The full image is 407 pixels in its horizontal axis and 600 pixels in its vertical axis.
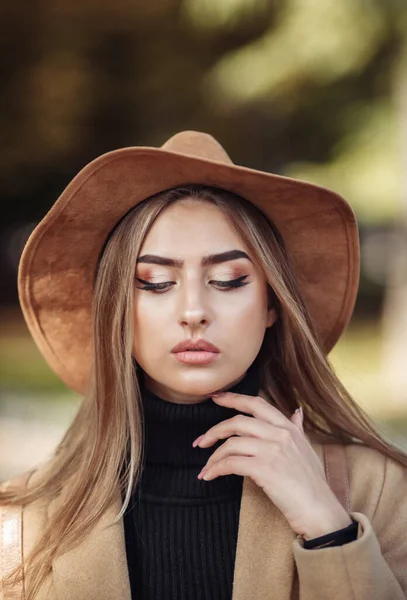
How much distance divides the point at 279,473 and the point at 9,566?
800mm

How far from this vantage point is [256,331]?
2186 mm

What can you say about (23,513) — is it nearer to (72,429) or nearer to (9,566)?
(9,566)

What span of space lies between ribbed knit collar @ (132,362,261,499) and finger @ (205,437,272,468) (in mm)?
127

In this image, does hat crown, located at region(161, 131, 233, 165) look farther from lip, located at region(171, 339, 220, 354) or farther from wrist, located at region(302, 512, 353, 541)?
wrist, located at region(302, 512, 353, 541)

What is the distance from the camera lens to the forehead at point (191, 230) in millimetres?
2129

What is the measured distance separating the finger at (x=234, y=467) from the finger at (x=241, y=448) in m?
0.01

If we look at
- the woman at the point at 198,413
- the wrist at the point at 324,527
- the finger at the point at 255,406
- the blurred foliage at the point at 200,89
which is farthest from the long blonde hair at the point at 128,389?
the blurred foliage at the point at 200,89

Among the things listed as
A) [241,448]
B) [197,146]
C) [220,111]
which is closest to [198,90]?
[220,111]

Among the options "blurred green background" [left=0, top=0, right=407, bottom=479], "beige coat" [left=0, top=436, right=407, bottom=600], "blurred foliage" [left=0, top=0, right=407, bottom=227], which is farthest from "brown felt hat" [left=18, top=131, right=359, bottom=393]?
"blurred foliage" [left=0, top=0, right=407, bottom=227]

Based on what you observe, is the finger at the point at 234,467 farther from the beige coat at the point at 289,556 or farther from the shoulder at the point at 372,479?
the shoulder at the point at 372,479

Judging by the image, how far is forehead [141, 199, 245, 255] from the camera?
2129 millimetres

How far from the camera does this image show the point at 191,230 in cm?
214

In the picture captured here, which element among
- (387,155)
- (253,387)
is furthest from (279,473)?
(387,155)

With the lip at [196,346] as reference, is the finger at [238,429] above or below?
below
